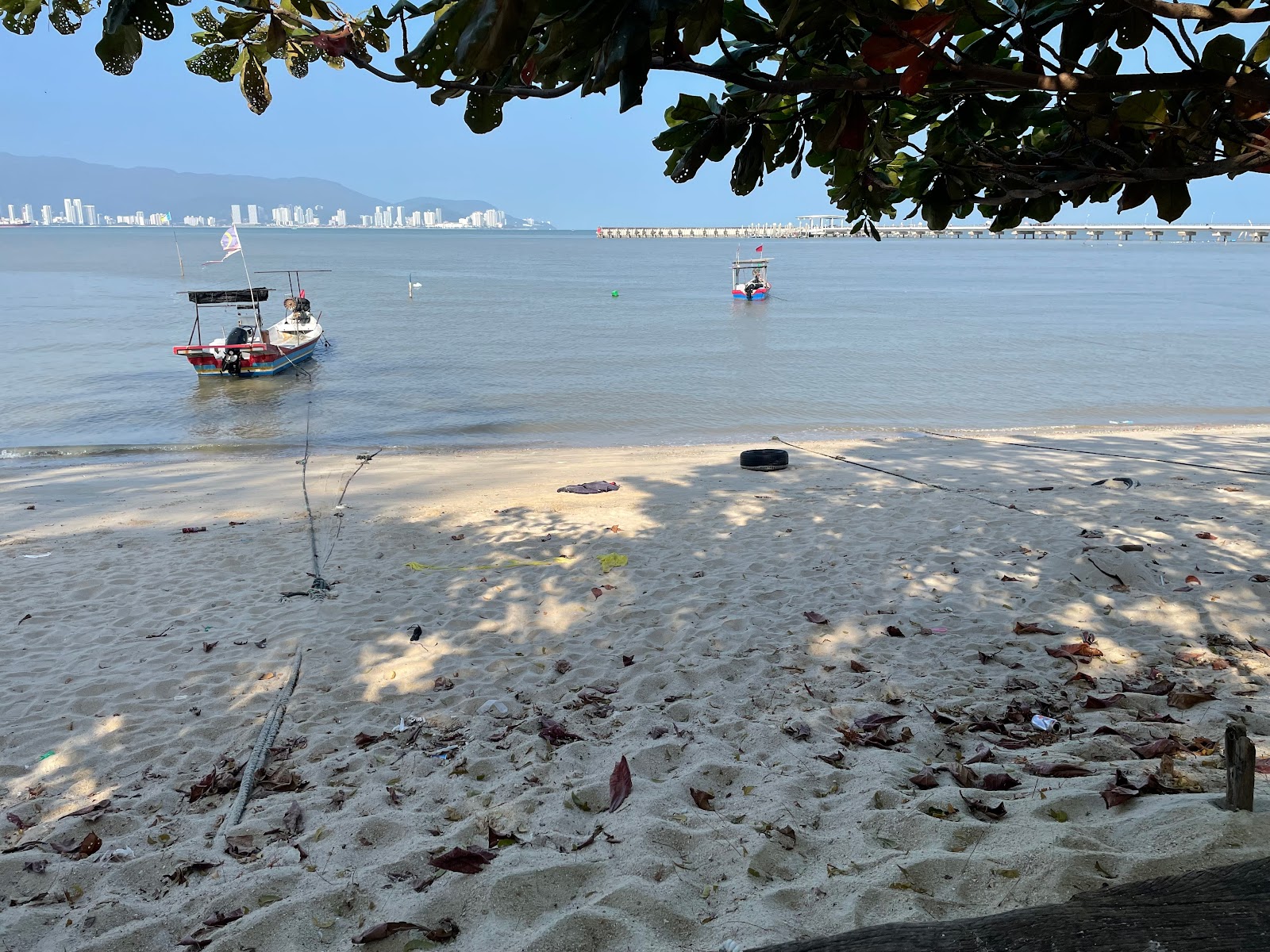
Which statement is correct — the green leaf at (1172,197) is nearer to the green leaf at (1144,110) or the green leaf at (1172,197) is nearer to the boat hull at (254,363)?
the green leaf at (1144,110)

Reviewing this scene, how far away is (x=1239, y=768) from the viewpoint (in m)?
2.50

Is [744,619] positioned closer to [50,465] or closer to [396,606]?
[396,606]

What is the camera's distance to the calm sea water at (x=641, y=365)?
55.2ft

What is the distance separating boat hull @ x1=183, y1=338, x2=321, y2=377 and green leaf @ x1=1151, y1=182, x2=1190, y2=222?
2195 cm

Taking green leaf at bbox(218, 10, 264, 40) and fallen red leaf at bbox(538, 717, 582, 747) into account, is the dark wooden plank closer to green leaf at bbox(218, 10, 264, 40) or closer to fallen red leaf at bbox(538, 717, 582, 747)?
fallen red leaf at bbox(538, 717, 582, 747)

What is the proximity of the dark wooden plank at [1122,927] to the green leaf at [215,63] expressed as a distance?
7.66 ft

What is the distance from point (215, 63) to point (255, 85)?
0.11 m

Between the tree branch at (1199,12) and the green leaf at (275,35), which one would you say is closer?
the tree branch at (1199,12)

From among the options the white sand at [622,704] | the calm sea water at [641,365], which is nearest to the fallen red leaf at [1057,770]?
the white sand at [622,704]

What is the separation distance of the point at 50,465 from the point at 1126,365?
2361 cm

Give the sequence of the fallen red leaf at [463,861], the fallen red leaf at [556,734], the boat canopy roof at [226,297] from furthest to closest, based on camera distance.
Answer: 1. the boat canopy roof at [226,297]
2. the fallen red leaf at [556,734]
3. the fallen red leaf at [463,861]

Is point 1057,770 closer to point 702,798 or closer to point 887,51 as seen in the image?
point 702,798

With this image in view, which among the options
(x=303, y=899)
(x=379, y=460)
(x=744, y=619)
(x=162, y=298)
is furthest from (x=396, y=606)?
(x=162, y=298)

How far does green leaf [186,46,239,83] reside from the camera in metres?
2.02
